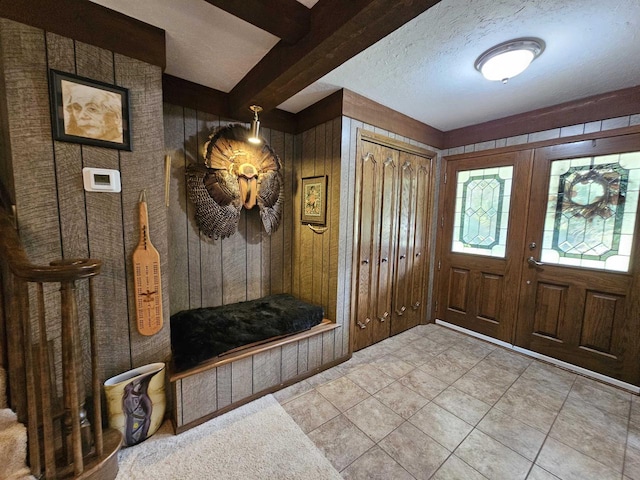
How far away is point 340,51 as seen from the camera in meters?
1.24

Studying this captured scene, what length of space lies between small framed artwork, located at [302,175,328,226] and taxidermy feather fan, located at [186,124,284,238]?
0.30 metres

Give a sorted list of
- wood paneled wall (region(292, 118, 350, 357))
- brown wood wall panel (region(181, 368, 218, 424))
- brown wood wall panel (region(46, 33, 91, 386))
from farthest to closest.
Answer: wood paneled wall (region(292, 118, 350, 357))
brown wood wall panel (region(181, 368, 218, 424))
brown wood wall panel (region(46, 33, 91, 386))

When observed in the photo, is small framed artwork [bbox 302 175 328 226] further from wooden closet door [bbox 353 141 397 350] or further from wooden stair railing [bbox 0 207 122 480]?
wooden stair railing [bbox 0 207 122 480]

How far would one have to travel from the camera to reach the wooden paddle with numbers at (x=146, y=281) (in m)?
1.43

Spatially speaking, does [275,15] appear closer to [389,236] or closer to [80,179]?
[80,179]

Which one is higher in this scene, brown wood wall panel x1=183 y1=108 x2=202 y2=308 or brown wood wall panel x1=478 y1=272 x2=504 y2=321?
brown wood wall panel x1=183 y1=108 x2=202 y2=308

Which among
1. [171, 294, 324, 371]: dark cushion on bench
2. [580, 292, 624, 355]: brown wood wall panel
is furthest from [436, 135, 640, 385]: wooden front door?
[171, 294, 324, 371]: dark cushion on bench

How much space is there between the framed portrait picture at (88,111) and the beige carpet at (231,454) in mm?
1664

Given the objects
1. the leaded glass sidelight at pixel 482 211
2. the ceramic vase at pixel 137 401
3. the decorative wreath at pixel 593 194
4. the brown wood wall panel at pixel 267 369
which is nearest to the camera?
the ceramic vase at pixel 137 401

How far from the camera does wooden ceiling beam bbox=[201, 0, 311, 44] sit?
1067 millimetres

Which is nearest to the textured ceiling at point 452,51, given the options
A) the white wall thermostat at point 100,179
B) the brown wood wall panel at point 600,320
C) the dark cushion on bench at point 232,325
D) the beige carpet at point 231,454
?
the white wall thermostat at point 100,179

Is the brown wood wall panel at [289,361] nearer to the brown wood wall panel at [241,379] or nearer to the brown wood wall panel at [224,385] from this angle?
the brown wood wall panel at [241,379]

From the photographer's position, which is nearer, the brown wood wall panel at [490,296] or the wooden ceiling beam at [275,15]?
the wooden ceiling beam at [275,15]

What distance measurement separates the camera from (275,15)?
3.81 ft
